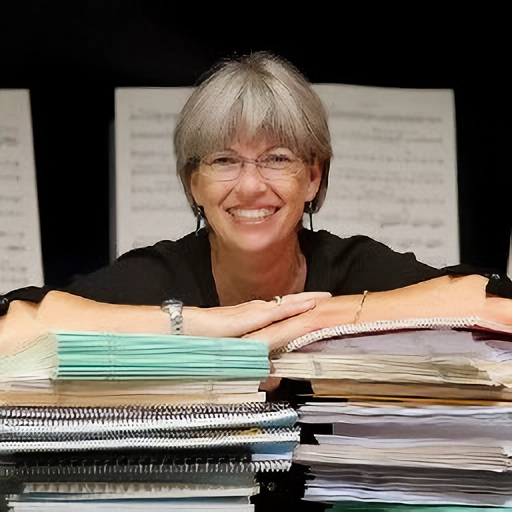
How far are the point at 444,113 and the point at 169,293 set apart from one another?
1.77 ft

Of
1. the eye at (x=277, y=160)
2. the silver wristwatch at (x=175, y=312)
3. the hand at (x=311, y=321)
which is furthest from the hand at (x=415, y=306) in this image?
the eye at (x=277, y=160)

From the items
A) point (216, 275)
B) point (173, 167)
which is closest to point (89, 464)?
point (216, 275)

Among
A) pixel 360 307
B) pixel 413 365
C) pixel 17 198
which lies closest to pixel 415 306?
pixel 360 307

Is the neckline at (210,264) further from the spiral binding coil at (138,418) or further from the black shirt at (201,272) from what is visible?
the spiral binding coil at (138,418)

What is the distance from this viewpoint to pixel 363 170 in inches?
49.8

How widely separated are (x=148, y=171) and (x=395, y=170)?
403 millimetres

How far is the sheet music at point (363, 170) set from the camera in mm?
1236

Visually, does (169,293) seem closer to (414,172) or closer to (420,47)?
(414,172)

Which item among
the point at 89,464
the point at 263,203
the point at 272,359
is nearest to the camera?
the point at 89,464

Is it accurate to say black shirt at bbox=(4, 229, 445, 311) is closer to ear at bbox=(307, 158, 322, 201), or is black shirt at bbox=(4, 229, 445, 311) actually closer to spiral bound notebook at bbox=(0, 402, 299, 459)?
ear at bbox=(307, 158, 322, 201)

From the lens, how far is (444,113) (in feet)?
4.18

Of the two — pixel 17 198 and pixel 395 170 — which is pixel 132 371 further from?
pixel 395 170

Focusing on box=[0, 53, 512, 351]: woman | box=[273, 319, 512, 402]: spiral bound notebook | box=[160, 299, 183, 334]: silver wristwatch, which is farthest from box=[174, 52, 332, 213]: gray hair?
box=[273, 319, 512, 402]: spiral bound notebook

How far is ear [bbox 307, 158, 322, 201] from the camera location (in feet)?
4.08
